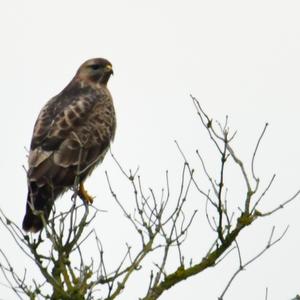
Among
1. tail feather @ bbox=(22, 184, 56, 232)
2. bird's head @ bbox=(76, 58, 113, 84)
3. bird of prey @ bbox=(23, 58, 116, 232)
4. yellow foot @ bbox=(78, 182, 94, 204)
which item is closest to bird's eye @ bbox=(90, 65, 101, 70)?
bird's head @ bbox=(76, 58, 113, 84)

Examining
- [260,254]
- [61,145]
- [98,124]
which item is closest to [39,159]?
[61,145]

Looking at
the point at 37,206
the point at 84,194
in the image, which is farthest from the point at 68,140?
the point at 37,206

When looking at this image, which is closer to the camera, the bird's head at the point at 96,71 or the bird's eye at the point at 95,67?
the bird's head at the point at 96,71

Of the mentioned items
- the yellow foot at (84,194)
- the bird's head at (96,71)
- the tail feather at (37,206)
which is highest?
the bird's head at (96,71)

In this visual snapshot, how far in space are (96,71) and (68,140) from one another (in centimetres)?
249

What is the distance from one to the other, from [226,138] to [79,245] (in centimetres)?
163

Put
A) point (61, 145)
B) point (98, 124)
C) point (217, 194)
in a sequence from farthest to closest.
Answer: point (98, 124), point (61, 145), point (217, 194)

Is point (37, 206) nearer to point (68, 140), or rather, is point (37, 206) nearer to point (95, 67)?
point (68, 140)

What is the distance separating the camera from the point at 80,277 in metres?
8.29

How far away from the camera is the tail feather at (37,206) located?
413 inches

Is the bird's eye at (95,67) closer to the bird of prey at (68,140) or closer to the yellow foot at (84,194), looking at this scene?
the bird of prey at (68,140)

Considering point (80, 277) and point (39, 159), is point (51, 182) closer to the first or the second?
point (39, 159)

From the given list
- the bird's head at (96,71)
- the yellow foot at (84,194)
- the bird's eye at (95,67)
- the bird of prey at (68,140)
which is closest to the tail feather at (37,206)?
the bird of prey at (68,140)

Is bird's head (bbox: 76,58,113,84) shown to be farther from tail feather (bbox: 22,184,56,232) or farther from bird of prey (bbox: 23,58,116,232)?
tail feather (bbox: 22,184,56,232)
